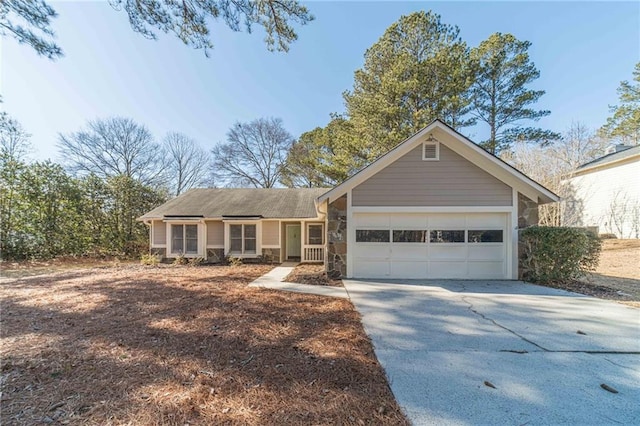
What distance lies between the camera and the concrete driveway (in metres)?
2.48

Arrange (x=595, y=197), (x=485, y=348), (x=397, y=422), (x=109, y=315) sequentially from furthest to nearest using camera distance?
(x=595, y=197)
(x=109, y=315)
(x=485, y=348)
(x=397, y=422)

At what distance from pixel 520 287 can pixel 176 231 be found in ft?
46.3

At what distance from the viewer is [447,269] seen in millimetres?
8609

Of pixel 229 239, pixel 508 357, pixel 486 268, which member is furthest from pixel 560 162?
pixel 229 239

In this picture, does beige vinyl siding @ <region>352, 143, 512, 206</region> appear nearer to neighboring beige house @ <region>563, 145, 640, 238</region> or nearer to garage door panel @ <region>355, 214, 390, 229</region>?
garage door panel @ <region>355, 214, 390, 229</region>

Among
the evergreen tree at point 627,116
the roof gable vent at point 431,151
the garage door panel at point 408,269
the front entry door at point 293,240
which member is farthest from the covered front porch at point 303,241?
the evergreen tree at point 627,116

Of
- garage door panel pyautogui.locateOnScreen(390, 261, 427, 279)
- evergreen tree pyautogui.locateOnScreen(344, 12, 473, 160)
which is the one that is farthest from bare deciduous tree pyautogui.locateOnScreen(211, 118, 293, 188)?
garage door panel pyautogui.locateOnScreen(390, 261, 427, 279)

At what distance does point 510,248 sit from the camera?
847cm

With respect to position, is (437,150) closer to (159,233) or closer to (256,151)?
(159,233)

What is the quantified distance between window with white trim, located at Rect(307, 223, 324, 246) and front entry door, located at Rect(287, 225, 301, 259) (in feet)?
3.46

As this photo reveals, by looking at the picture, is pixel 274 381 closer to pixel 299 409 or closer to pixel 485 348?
pixel 299 409

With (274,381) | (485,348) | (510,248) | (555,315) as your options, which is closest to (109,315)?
(274,381)

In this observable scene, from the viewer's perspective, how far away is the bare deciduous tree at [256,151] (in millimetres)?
26672

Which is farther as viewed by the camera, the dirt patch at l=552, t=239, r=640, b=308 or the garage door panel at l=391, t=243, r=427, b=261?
the garage door panel at l=391, t=243, r=427, b=261
